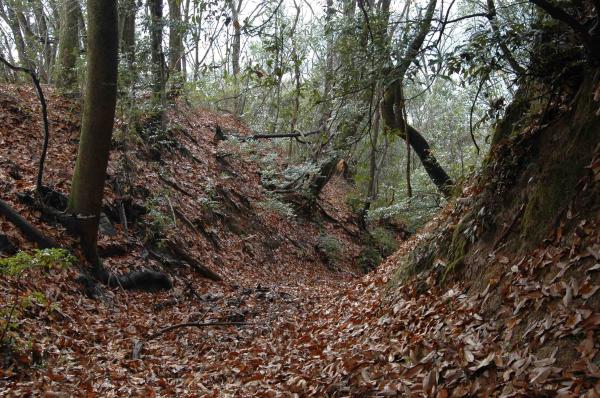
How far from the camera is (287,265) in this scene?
1481cm

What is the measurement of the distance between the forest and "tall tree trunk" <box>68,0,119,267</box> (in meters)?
0.03

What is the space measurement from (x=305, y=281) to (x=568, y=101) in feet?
31.2

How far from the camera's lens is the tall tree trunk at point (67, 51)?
536 inches

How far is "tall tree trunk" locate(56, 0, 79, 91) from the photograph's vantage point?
44.7ft

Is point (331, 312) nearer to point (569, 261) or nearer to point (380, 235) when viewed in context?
point (569, 261)

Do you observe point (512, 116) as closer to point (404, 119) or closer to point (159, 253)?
point (404, 119)

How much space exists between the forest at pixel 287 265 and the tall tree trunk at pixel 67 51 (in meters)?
0.05

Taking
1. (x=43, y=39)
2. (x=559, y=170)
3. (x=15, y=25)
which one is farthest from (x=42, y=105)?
(x=43, y=39)

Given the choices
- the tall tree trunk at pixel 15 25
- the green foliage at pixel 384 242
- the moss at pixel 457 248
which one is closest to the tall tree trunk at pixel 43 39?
the tall tree trunk at pixel 15 25

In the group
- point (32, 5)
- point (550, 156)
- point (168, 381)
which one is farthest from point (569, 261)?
point (32, 5)

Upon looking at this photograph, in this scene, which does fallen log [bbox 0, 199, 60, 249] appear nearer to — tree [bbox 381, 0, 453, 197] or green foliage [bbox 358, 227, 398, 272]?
tree [bbox 381, 0, 453, 197]

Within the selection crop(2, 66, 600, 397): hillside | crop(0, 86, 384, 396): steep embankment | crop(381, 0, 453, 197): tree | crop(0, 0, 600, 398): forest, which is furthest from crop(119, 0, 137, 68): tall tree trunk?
crop(381, 0, 453, 197): tree

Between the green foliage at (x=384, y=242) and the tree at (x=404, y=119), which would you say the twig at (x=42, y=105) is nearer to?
the tree at (x=404, y=119)

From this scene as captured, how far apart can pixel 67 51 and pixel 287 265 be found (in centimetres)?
830
